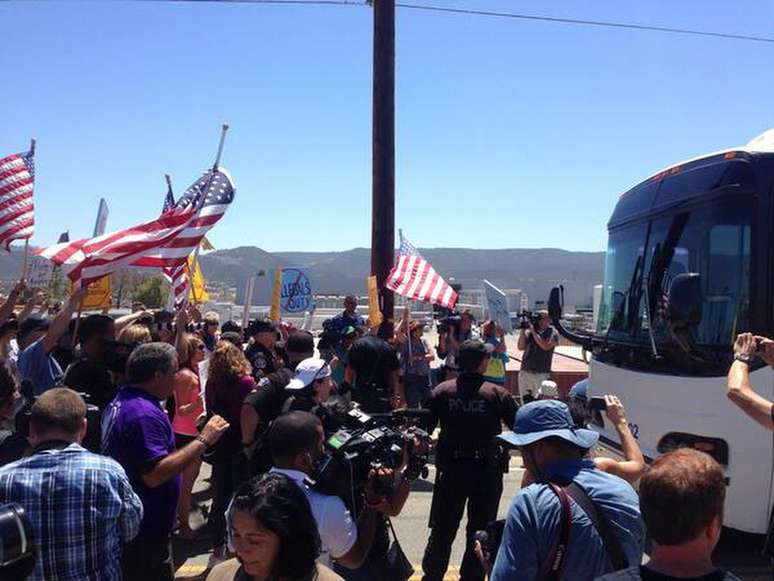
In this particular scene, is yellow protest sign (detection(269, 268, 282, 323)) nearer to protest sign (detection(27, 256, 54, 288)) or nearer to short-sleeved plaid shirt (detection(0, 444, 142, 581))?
protest sign (detection(27, 256, 54, 288))

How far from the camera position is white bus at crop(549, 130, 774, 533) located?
432cm

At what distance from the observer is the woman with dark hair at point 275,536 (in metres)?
1.91

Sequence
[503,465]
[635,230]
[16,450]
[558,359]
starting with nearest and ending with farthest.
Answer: [16,450] < [503,465] < [635,230] < [558,359]

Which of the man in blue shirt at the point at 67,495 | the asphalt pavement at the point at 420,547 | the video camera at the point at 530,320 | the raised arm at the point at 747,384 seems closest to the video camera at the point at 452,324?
the video camera at the point at 530,320

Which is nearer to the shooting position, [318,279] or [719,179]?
[719,179]

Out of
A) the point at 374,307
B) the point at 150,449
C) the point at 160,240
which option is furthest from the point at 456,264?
the point at 150,449

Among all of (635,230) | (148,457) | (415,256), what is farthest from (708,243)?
(415,256)

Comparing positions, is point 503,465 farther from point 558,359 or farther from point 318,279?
point 318,279

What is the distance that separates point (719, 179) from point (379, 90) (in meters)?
6.11

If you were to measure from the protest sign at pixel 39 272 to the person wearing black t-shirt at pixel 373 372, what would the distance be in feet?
14.7

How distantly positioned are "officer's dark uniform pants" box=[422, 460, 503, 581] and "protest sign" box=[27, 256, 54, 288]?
5758mm

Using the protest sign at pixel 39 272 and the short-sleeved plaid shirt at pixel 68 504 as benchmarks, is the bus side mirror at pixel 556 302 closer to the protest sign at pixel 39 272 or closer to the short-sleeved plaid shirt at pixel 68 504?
the short-sleeved plaid shirt at pixel 68 504

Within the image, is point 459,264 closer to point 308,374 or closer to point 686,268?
point 686,268

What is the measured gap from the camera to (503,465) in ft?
14.5
